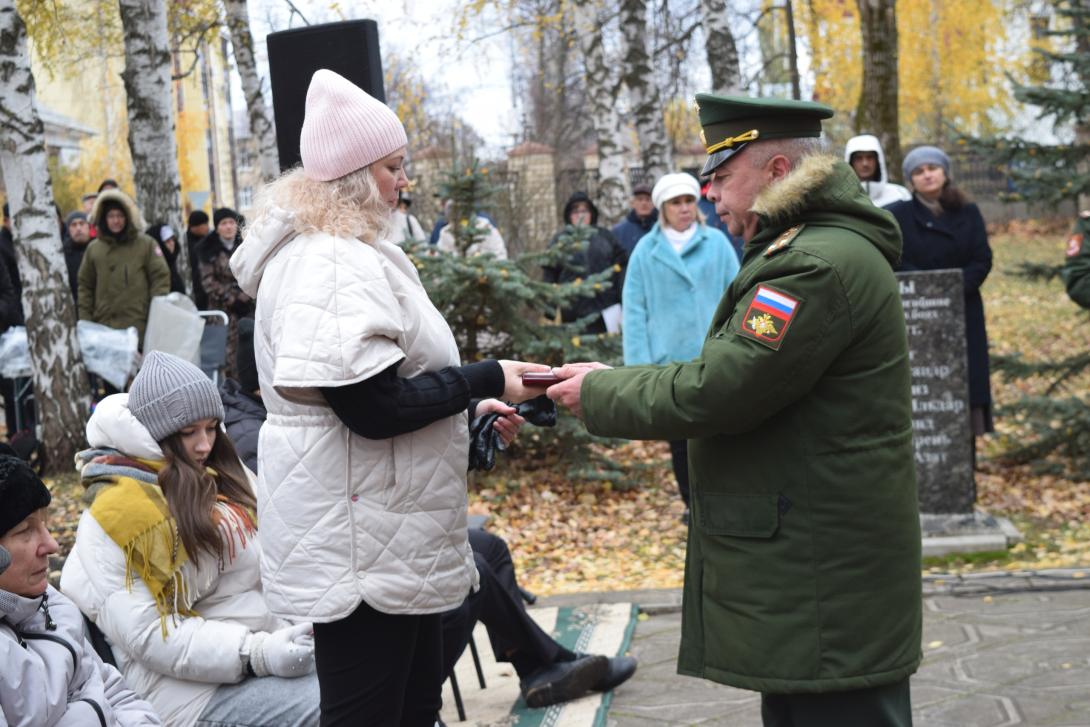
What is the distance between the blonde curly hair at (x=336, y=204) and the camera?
3.02m

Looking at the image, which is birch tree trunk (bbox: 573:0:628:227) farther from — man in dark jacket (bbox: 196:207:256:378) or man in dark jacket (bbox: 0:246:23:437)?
man in dark jacket (bbox: 0:246:23:437)

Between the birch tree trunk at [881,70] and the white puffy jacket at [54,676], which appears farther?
the birch tree trunk at [881,70]

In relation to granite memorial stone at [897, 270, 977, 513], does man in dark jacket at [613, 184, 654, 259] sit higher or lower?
higher

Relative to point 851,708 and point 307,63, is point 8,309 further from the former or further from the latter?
point 851,708

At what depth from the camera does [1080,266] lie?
643 centimetres

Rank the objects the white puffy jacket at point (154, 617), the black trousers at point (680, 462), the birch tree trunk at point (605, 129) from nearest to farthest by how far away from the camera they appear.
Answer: the white puffy jacket at point (154, 617), the black trousers at point (680, 462), the birch tree trunk at point (605, 129)

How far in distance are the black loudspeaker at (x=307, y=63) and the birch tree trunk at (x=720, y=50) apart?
837cm

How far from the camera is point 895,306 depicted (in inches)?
116

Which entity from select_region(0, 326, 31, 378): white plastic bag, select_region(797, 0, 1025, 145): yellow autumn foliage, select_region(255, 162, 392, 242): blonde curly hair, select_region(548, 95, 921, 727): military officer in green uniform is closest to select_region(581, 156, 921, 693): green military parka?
select_region(548, 95, 921, 727): military officer in green uniform

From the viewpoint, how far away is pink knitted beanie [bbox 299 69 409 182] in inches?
121

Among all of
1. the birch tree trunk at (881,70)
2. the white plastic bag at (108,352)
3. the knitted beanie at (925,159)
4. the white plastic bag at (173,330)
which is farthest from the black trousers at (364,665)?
the birch tree trunk at (881,70)

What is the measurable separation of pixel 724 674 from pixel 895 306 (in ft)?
3.10

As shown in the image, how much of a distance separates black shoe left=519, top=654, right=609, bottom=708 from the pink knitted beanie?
2603 mm

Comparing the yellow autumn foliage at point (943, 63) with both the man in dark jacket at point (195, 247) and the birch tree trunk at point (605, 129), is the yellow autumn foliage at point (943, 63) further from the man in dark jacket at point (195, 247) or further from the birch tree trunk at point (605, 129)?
the man in dark jacket at point (195, 247)
